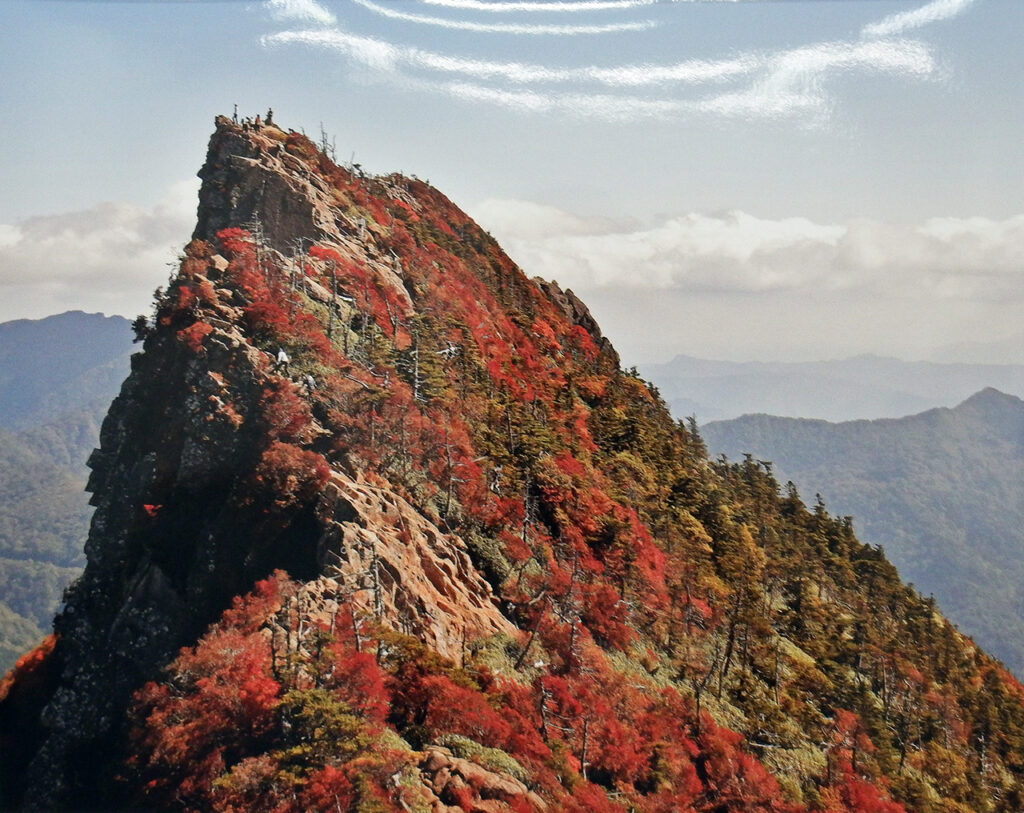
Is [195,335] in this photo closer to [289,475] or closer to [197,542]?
[289,475]

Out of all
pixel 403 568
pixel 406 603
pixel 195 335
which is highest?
pixel 195 335

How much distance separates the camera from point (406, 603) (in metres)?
41.7

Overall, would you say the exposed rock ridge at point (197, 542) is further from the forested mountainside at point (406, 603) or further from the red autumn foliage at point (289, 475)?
the red autumn foliage at point (289, 475)

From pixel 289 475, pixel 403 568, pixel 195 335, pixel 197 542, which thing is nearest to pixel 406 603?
pixel 403 568

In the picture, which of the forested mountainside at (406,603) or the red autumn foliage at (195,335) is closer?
the forested mountainside at (406,603)

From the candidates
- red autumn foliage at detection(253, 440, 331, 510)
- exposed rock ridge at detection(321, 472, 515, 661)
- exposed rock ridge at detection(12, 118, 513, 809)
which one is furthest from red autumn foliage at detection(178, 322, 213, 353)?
exposed rock ridge at detection(321, 472, 515, 661)

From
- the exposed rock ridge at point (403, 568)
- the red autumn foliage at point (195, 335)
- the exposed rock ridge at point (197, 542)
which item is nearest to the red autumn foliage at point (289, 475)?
the exposed rock ridge at point (197, 542)

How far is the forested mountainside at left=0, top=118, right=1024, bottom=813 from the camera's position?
113 ft

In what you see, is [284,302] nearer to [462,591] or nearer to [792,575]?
[462,591]

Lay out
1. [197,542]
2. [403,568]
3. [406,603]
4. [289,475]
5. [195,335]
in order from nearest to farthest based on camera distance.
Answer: [406,603] < [403,568] < [289,475] < [197,542] < [195,335]

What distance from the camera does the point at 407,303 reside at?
75.9 metres

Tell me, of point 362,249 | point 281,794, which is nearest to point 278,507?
point 281,794

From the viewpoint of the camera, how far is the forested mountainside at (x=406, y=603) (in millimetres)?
34375

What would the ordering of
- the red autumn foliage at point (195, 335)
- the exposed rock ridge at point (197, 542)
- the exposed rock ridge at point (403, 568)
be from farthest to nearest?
the red autumn foliage at point (195, 335) → the exposed rock ridge at point (197, 542) → the exposed rock ridge at point (403, 568)
